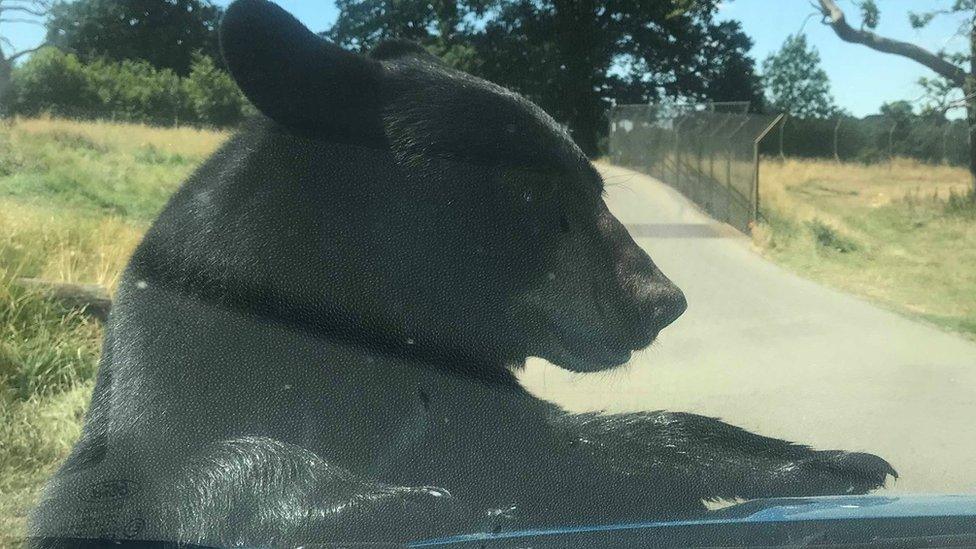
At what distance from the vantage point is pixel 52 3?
14.2 ft

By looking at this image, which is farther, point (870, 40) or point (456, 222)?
point (870, 40)

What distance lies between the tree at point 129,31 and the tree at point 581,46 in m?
0.69

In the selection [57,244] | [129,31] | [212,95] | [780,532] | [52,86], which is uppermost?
[129,31]

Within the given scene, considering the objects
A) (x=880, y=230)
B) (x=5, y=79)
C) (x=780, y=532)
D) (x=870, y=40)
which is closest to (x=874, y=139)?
(x=880, y=230)

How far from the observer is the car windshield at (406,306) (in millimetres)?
2834

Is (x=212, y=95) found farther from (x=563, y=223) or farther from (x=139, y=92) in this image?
(x=563, y=223)

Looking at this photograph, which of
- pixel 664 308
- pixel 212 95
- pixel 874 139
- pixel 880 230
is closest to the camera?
pixel 664 308

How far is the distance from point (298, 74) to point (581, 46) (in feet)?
6.47

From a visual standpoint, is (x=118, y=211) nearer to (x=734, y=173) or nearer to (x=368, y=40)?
(x=368, y=40)

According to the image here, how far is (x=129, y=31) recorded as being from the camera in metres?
4.14

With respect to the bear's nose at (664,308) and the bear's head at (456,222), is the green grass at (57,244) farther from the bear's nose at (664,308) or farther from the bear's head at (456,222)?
the bear's nose at (664,308)

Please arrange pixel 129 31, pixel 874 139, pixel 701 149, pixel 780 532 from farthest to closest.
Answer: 1. pixel 874 139
2. pixel 701 149
3. pixel 129 31
4. pixel 780 532

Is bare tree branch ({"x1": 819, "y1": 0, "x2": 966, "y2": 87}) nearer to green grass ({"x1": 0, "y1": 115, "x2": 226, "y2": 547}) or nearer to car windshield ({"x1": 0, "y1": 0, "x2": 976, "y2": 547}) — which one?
car windshield ({"x1": 0, "y1": 0, "x2": 976, "y2": 547})

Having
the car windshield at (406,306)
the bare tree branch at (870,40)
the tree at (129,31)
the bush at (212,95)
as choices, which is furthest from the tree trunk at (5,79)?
the bare tree branch at (870,40)
